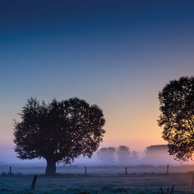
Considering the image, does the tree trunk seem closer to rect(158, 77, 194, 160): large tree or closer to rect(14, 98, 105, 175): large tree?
rect(14, 98, 105, 175): large tree

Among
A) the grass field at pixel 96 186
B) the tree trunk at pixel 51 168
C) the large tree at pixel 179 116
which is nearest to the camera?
the grass field at pixel 96 186

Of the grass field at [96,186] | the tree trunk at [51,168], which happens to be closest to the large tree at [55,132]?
the tree trunk at [51,168]

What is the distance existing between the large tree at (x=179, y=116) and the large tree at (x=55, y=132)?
57.5 feet

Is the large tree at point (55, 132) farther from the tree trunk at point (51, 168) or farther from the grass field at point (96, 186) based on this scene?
the grass field at point (96, 186)

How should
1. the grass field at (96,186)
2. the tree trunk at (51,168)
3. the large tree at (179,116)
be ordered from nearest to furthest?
the grass field at (96,186) < the large tree at (179,116) < the tree trunk at (51,168)

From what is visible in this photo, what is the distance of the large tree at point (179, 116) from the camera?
51.0 metres

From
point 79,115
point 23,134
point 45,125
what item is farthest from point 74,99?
point 23,134

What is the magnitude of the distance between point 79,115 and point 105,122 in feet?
22.6

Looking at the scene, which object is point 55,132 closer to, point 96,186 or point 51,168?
point 51,168

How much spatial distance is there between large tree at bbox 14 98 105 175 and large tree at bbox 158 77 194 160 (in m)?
17.5

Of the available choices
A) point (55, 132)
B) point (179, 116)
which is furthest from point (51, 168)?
point (179, 116)

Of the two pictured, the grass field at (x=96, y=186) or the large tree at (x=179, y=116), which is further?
the large tree at (x=179, y=116)

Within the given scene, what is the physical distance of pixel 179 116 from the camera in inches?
2023

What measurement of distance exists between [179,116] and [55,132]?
26.1m
